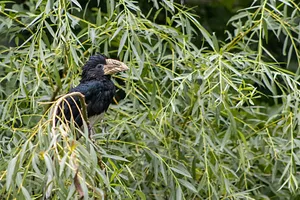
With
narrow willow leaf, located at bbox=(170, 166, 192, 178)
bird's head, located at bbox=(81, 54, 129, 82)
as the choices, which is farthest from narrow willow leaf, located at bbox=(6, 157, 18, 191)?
bird's head, located at bbox=(81, 54, 129, 82)

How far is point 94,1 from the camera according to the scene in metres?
4.40

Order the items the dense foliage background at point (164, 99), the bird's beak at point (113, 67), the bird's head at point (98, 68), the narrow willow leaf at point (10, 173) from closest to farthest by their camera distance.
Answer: the narrow willow leaf at point (10, 173)
the dense foliage background at point (164, 99)
the bird's beak at point (113, 67)
the bird's head at point (98, 68)

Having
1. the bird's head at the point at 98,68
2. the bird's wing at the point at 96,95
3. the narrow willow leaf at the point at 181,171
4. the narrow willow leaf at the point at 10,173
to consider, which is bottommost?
the narrow willow leaf at the point at 181,171

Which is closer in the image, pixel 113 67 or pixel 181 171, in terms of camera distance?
pixel 181 171

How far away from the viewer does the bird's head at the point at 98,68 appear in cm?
326

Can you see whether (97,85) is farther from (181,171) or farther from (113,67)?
(181,171)

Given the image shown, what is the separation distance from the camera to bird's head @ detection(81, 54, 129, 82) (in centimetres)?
326

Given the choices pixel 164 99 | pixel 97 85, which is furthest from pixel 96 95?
pixel 164 99

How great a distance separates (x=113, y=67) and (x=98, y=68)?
0.24ft

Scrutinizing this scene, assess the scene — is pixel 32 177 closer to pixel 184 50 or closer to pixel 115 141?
pixel 115 141

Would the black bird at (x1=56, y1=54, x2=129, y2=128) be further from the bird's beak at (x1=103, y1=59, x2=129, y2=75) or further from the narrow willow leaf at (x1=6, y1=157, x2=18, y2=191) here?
the narrow willow leaf at (x1=6, y1=157, x2=18, y2=191)

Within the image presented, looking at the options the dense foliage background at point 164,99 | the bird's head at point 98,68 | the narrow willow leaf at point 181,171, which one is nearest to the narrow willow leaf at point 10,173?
the dense foliage background at point 164,99

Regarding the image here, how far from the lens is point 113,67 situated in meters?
3.24

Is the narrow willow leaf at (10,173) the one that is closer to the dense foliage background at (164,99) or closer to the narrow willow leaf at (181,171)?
the dense foliage background at (164,99)
